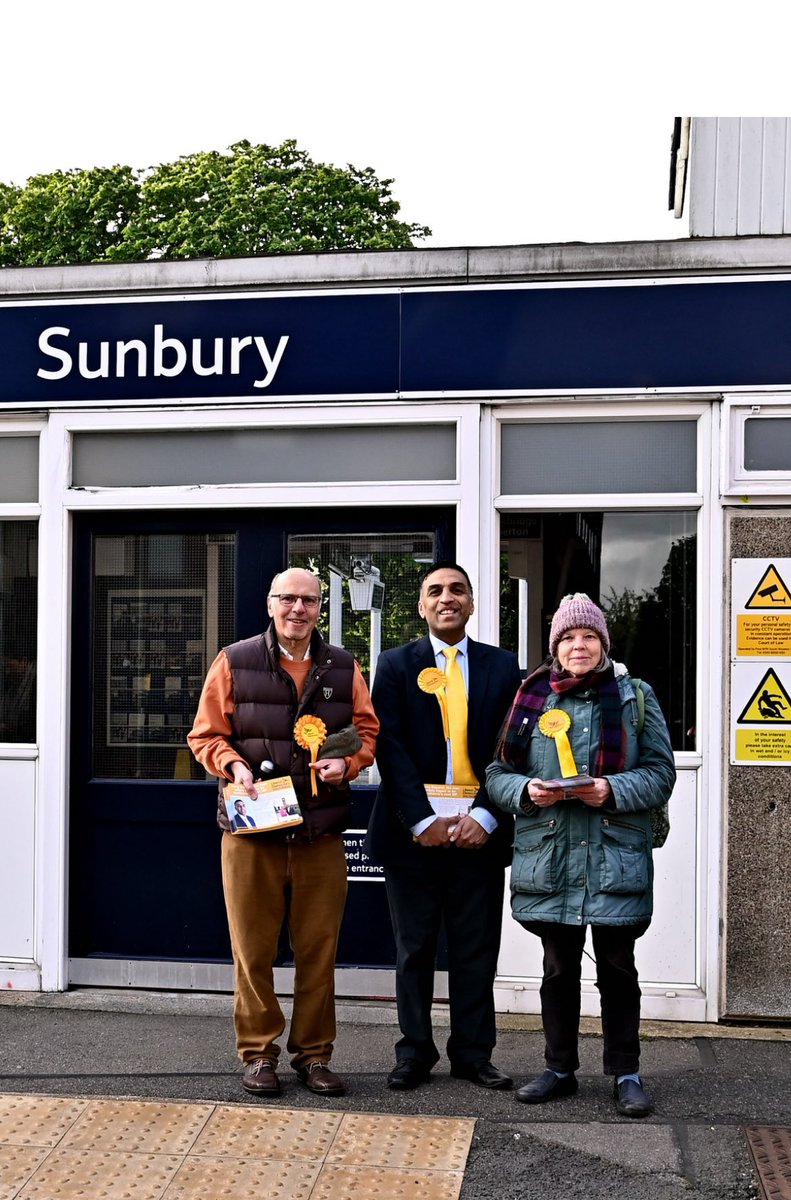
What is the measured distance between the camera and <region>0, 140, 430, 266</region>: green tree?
2589 centimetres

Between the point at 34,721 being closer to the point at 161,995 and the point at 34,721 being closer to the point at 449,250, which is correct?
the point at 161,995

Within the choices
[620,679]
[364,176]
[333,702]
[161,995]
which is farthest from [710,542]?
[364,176]

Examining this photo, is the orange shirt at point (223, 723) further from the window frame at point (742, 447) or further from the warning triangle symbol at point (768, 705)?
the window frame at point (742, 447)

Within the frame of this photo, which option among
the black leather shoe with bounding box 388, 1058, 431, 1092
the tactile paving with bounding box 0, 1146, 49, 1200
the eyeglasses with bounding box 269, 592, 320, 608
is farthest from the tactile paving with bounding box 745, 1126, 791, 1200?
the eyeglasses with bounding box 269, 592, 320, 608

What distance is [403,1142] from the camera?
4.41m

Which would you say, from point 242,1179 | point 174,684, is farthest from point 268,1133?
point 174,684

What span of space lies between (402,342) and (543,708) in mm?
2124

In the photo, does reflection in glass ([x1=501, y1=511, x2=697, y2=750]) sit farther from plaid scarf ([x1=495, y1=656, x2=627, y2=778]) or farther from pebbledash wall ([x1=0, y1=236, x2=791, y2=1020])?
plaid scarf ([x1=495, y1=656, x2=627, y2=778])

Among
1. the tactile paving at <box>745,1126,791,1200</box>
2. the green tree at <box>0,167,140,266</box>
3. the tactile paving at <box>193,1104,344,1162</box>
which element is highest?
the green tree at <box>0,167,140,266</box>

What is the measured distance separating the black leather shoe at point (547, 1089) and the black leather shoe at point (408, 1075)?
1.19ft

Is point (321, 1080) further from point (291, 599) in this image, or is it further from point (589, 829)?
point (291, 599)

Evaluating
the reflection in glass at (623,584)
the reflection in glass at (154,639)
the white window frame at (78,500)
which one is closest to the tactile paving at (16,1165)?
the white window frame at (78,500)

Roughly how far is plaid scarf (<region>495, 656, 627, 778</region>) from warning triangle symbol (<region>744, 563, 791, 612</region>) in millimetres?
1396

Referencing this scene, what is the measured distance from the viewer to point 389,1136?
14.6 ft
